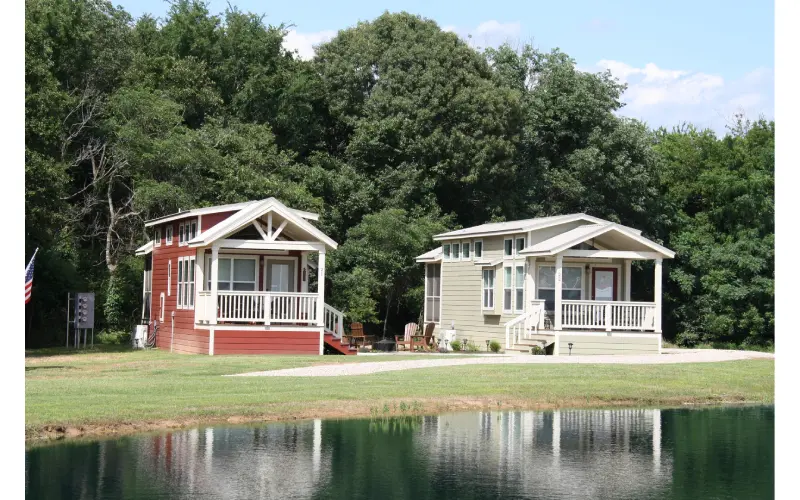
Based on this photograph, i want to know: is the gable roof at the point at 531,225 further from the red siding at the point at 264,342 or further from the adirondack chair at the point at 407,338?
the red siding at the point at 264,342

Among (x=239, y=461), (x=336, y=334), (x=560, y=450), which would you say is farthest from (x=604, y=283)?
(x=239, y=461)

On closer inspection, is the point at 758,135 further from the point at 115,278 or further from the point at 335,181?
the point at 115,278

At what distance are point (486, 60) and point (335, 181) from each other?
33.6ft

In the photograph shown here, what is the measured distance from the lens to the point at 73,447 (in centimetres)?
1490

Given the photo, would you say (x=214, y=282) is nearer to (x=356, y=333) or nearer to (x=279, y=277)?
(x=279, y=277)

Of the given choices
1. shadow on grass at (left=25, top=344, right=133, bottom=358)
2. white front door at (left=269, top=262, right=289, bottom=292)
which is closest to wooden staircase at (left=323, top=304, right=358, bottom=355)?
white front door at (left=269, top=262, right=289, bottom=292)

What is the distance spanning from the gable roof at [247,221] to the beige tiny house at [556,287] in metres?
7.00

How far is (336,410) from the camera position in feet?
61.4

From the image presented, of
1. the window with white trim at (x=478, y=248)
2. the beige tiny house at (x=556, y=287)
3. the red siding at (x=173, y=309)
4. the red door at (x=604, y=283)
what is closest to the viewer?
the red siding at (x=173, y=309)

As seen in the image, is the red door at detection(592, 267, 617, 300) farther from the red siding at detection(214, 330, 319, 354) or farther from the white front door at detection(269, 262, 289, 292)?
the white front door at detection(269, 262, 289, 292)

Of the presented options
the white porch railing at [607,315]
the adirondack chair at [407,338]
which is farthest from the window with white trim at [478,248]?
the white porch railing at [607,315]

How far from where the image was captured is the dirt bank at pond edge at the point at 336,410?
52.4ft

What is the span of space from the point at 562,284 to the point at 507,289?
1878 millimetres

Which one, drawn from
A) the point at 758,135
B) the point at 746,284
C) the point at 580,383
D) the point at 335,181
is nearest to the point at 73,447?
the point at 580,383
